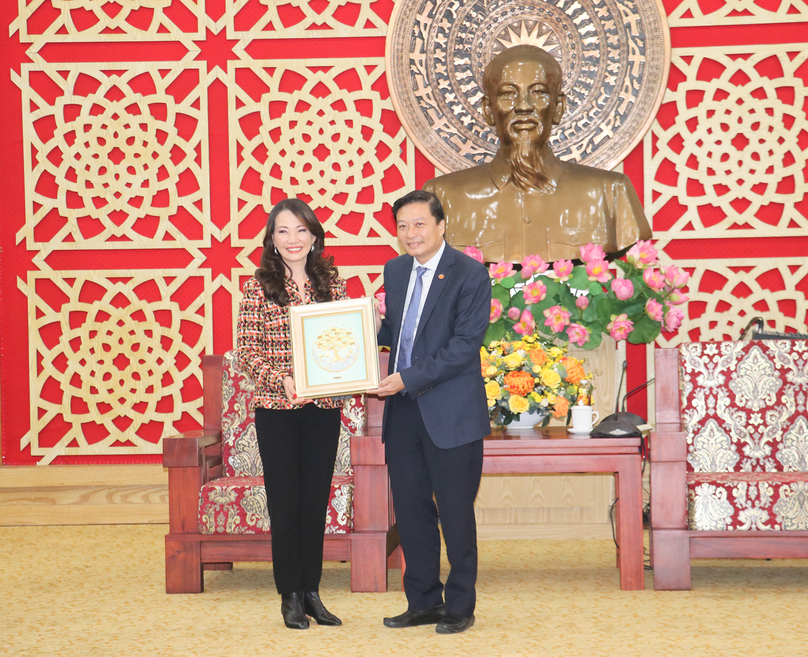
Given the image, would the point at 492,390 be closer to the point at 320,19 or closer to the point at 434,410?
the point at 434,410

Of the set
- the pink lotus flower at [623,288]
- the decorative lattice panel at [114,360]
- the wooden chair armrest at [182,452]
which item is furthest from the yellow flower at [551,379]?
the decorative lattice panel at [114,360]

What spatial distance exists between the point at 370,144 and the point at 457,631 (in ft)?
9.72

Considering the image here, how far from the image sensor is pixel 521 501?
3.99m

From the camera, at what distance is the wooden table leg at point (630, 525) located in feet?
10.4

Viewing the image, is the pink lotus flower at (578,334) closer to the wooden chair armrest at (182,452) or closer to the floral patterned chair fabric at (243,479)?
the floral patterned chair fabric at (243,479)

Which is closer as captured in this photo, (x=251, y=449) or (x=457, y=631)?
(x=457, y=631)

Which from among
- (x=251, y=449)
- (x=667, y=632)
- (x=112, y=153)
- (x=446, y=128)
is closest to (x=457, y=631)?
(x=667, y=632)

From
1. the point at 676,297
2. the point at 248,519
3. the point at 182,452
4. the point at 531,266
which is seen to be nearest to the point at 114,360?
the point at 182,452

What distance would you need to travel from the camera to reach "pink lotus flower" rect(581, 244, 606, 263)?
141 inches

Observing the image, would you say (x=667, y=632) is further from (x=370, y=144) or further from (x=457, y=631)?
(x=370, y=144)

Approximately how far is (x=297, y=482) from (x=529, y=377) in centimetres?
113

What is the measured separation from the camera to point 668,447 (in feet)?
10.4

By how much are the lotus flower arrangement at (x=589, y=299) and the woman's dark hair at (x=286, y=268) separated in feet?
3.37

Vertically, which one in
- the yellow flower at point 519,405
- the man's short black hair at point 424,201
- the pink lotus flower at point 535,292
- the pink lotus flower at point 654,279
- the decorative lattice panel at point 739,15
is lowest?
the yellow flower at point 519,405
